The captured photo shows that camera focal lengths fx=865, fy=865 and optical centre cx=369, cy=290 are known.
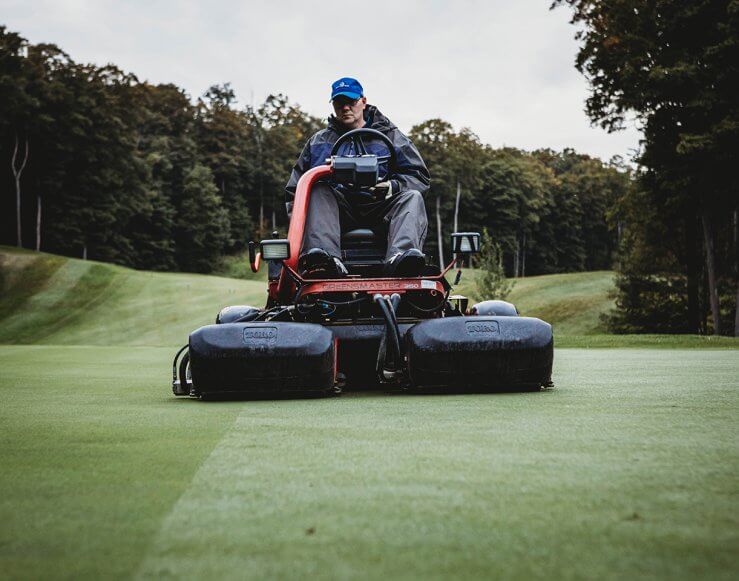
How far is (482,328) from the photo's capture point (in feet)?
18.1

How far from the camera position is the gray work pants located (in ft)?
20.5

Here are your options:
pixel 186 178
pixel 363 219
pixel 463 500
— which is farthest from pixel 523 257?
pixel 463 500

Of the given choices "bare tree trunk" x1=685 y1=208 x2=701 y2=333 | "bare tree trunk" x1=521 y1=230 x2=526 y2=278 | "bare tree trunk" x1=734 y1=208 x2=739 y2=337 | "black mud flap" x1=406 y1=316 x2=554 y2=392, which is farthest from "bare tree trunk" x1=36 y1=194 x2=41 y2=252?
"black mud flap" x1=406 y1=316 x2=554 y2=392

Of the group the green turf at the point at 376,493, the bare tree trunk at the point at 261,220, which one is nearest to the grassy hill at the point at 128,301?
the green turf at the point at 376,493

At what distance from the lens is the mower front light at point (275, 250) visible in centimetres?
582

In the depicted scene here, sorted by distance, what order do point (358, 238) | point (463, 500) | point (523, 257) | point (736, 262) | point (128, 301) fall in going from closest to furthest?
point (463, 500) < point (358, 238) < point (736, 262) < point (128, 301) < point (523, 257)

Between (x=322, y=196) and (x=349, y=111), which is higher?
(x=349, y=111)

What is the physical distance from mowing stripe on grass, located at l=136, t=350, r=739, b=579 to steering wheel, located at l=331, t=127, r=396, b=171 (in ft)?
10.4

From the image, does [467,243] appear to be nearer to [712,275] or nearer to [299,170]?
[299,170]

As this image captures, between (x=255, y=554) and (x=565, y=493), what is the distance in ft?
3.00

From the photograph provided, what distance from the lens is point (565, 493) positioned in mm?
2285

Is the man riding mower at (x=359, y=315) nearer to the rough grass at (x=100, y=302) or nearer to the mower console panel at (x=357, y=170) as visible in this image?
the mower console panel at (x=357, y=170)

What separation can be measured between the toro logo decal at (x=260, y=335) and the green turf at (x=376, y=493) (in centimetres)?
95

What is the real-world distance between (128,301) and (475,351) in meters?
31.1
